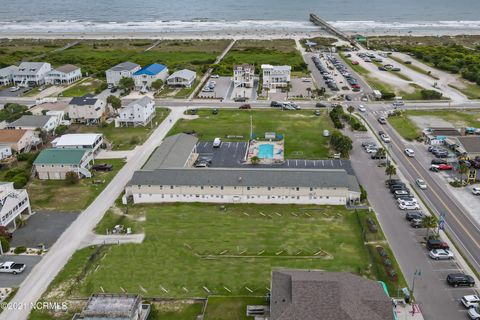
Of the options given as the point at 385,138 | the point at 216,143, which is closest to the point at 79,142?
the point at 216,143

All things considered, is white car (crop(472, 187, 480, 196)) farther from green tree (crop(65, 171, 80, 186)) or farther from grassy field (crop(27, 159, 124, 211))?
green tree (crop(65, 171, 80, 186))

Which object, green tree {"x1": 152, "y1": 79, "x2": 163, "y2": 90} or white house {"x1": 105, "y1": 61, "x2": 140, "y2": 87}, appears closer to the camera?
green tree {"x1": 152, "y1": 79, "x2": 163, "y2": 90}

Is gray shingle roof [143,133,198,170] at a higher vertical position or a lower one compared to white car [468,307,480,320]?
higher

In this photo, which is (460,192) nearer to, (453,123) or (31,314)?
(453,123)

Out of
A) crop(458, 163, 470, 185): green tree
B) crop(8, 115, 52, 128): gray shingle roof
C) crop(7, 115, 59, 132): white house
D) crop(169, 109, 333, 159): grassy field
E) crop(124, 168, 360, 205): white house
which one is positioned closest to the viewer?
crop(124, 168, 360, 205): white house

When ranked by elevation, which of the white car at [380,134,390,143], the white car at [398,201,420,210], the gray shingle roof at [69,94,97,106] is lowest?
the white car at [398,201,420,210]

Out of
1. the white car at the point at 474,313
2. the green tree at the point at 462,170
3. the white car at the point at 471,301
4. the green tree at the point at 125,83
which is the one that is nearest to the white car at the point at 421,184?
the green tree at the point at 462,170

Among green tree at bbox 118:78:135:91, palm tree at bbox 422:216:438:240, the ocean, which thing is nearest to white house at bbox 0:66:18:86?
green tree at bbox 118:78:135:91

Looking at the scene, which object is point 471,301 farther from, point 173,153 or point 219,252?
point 173,153
